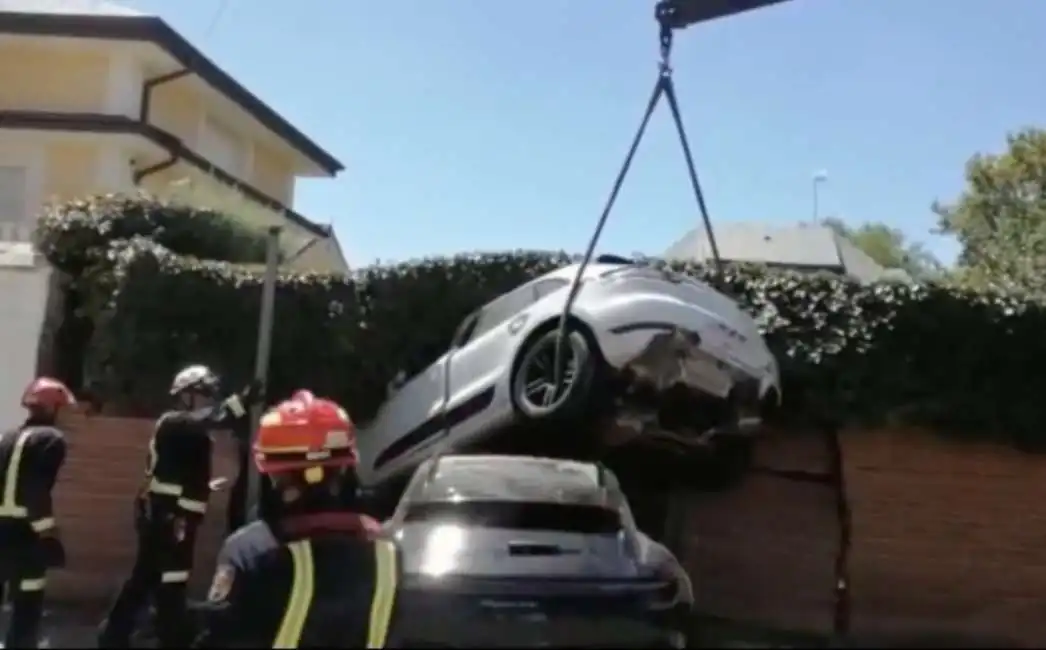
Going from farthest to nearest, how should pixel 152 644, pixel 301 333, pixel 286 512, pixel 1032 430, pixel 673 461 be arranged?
pixel 301 333 → pixel 1032 430 → pixel 673 461 → pixel 152 644 → pixel 286 512

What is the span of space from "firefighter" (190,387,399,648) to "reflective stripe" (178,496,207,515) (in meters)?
5.02

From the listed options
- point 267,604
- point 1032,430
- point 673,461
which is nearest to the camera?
point 267,604

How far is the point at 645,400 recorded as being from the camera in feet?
29.0

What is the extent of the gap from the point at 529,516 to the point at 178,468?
2482mm

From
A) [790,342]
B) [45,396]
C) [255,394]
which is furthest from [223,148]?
[45,396]

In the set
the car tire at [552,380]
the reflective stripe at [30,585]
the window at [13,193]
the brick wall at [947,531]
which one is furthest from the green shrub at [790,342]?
the window at [13,193]

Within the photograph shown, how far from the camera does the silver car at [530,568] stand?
631 cm

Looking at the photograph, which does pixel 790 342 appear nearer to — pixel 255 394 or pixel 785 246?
pixel 255 394

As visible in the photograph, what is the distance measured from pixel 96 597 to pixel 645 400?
4718mm

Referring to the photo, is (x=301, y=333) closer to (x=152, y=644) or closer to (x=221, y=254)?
(x=221, y=254)

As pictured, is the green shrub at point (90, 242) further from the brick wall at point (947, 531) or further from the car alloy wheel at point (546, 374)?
the brick wall at point (947, 531)

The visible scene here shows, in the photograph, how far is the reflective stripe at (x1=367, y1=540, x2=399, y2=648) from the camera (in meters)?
3.18

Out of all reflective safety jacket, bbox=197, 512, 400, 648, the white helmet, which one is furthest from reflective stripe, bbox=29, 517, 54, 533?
reflective safety jacket, bbox=197, 512, 400, 648

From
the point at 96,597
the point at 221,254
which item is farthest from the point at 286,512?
the point at 221,254
